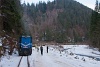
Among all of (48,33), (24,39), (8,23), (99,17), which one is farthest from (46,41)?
(8,23)

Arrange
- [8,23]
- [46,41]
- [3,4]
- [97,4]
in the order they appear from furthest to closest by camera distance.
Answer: [46,41], [97,4], [8,23], [3,4]

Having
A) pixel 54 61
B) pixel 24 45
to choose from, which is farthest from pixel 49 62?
pixel 24 45

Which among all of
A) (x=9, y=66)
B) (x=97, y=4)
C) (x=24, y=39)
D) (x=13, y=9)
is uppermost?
(x=97, y=4)

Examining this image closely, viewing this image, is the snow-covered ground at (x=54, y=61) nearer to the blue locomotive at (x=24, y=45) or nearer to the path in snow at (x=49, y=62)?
the path in snow at (x=49, y=62)

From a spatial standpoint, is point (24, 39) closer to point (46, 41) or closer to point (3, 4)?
point (3, 4)

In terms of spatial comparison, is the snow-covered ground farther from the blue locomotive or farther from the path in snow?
the blue locomotive

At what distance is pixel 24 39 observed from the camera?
142ft

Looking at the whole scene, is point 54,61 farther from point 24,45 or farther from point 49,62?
point 24,45

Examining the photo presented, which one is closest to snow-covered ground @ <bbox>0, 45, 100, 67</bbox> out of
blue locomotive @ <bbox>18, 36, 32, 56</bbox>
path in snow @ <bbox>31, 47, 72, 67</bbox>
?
path in snow @ <bbox>31, 47, 72, 67</bbox>

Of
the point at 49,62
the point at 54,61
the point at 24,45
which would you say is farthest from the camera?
the point at 24,45

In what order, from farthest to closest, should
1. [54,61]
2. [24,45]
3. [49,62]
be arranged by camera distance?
[24,45] < [54,61] < [49,62]

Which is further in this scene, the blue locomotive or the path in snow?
the blue locomotive

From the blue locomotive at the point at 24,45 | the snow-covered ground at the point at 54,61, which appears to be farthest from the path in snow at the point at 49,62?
the blue locomotive at the point at 24,45

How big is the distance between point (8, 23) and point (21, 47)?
50.9ft
